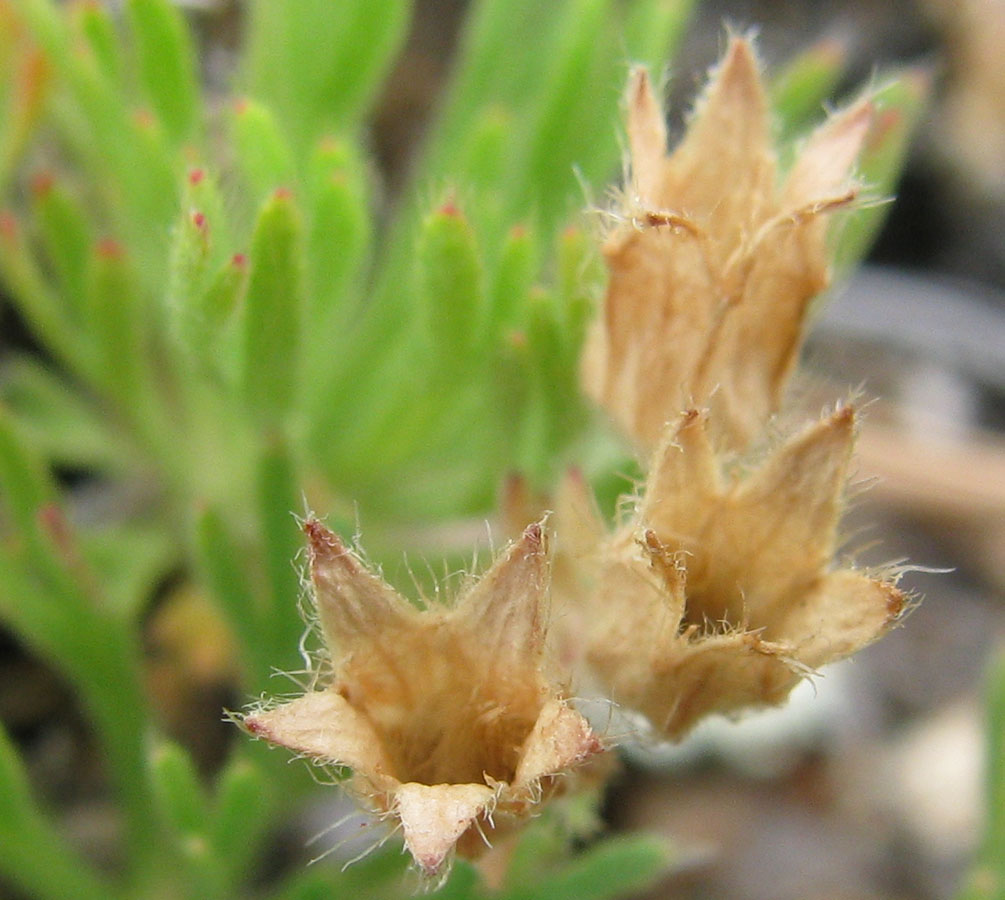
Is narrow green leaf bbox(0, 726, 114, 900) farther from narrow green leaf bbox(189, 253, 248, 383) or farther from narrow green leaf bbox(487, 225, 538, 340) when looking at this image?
narrow green leaf bbox(487, 225, 538, 340)

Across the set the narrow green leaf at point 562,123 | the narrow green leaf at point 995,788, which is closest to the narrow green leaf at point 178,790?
the narrow green leaf at point 562,123

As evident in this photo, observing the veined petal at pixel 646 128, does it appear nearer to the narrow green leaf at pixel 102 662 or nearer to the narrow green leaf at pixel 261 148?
the narrow green leaf at pixel 261 148

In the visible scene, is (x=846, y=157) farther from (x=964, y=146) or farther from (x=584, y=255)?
(x=964, y=146)

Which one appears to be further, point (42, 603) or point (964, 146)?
point (964, 146)

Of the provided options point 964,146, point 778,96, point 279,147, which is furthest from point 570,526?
point 964,146

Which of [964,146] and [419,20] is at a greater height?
[419,20]

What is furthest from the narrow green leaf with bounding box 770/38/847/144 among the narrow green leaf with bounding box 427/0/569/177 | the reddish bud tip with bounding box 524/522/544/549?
the reddish bud tip with bounding box 524/522/544/549
